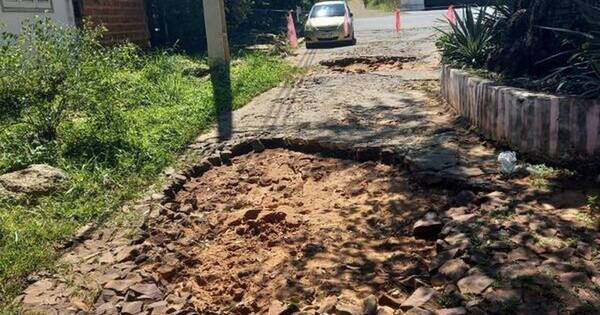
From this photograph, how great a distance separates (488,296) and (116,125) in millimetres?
4517

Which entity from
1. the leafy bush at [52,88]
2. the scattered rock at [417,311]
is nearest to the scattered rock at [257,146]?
the leafy bush at [52,88]

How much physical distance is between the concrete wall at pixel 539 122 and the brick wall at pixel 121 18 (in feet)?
26.3

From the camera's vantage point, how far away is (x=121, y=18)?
1160 centimetres

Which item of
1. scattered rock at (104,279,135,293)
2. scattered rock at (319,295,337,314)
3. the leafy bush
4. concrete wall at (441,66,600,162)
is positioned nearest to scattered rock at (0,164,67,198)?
the leafy bush

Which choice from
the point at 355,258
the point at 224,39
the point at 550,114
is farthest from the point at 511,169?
the point at 224,39

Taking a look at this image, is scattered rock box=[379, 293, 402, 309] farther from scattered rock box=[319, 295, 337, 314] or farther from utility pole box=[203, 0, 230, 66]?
utility pole box=[203, 0, 230, 66]

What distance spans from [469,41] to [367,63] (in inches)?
204

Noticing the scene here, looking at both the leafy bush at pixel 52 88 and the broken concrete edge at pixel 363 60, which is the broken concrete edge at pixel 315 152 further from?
the broken concrete edge at pixel 363 60

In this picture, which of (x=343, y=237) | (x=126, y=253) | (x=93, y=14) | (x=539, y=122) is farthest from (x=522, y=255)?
(x=93, y=14)

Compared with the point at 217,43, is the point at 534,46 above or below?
below

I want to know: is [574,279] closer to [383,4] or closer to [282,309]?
[282,309]

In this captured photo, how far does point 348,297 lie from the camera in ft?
9.55

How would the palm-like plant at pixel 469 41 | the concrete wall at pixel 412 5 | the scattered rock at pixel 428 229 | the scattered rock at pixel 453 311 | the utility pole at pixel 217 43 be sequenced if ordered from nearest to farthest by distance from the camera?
1. the scattered rock at pixel 453 311
2. the scattered rock at pixel 428 229
3. the palm-like plant at pixel 469 41
4. the utility pole at pixel 217 43
5. the concrete wall at pixel 412 5

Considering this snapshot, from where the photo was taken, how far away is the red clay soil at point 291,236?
3.10 m
